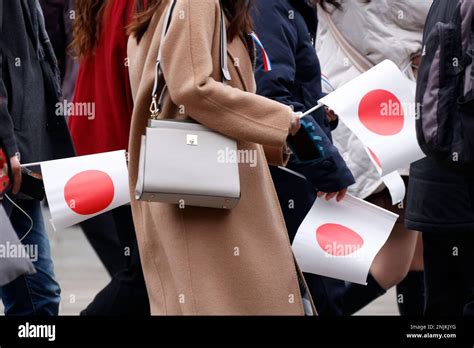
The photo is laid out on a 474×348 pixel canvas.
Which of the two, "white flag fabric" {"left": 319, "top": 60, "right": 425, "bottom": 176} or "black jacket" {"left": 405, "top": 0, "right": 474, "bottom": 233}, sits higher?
"white flag fabric" {"left": 319, "top": 60, "right": 425, "bottom": 176}

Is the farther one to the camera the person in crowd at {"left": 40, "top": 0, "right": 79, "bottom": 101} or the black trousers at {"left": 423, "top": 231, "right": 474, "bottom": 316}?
the person in crowd at {"left": 40, "top": 0, "right": 79, "bottom": 101}

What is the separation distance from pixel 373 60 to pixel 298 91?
1.03m

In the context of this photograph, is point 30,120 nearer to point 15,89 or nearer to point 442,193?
point 15,89

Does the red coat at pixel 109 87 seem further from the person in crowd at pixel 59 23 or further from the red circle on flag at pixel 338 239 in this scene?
the person in crowd at pixel 59 23

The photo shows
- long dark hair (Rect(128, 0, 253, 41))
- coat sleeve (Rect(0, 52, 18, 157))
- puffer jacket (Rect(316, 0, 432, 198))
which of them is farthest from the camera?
puffer jacket (Rect(316, 0, 432, 198))

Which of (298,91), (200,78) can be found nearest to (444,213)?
(298,91)

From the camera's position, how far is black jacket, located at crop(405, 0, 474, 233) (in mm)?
5457

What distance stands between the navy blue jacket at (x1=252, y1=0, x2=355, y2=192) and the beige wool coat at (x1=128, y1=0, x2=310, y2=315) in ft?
2.21

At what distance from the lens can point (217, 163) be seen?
4.33 meters

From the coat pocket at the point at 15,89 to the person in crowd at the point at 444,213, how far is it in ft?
5.21

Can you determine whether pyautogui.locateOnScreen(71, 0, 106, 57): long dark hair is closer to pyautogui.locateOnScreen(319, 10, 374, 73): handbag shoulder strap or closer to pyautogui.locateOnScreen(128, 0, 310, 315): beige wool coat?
pyautogui.locateOnScreen(128, 0, 310, 315): beige wool coat

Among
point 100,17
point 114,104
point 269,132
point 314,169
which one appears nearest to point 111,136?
point 114,104

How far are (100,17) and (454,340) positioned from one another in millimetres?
1918

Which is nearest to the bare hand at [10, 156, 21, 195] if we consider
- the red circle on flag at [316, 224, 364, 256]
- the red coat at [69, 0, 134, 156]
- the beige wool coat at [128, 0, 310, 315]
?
the red coat at [69, 0, 134, 156]
